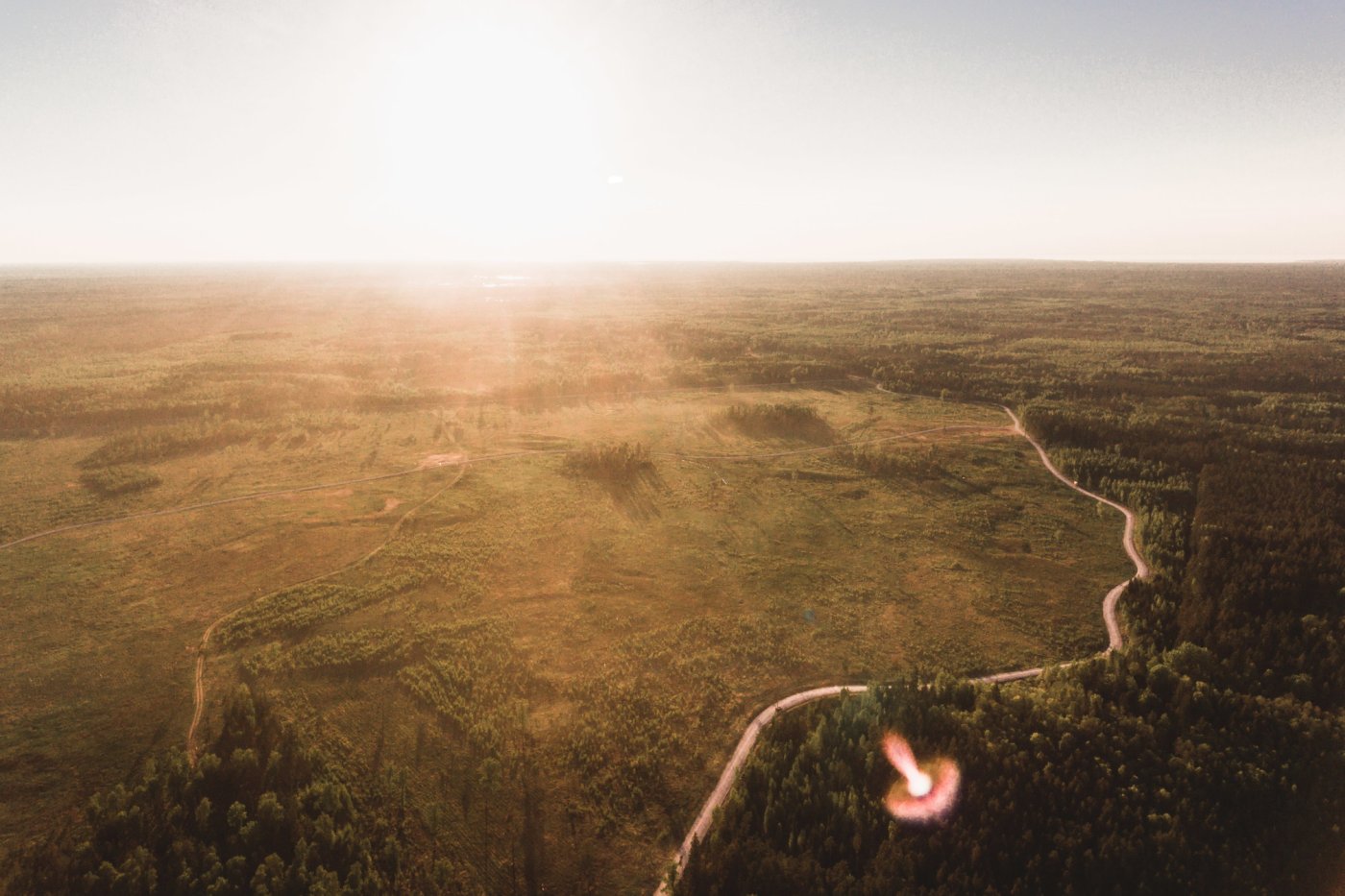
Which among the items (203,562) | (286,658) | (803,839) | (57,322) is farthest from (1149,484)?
(57,322)

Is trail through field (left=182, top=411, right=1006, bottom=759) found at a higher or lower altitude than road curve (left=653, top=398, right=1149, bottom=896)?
higher

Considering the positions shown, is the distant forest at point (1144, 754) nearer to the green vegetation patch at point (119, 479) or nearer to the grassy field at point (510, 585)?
the grassy field at point (510, 585)

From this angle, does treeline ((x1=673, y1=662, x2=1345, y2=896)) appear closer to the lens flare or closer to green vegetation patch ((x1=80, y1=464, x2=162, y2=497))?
the lens flare

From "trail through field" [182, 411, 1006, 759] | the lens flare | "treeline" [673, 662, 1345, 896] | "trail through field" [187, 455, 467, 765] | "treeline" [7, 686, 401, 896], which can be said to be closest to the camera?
"treeline" [673, 662, 1345, 896]

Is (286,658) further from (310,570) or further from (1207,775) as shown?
(1207,775)

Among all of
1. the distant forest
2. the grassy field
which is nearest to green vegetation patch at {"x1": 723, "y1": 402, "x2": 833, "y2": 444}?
the grassy field
